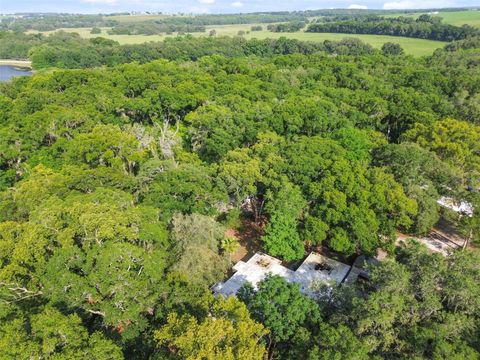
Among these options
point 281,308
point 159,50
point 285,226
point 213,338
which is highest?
point 159,50

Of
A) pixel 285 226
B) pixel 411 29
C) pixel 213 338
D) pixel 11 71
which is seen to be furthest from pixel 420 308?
pixel 411 29

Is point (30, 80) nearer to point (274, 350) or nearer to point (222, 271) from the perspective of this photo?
point (222, 271)

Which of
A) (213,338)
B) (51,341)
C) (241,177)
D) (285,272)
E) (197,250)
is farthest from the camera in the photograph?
(241,177)

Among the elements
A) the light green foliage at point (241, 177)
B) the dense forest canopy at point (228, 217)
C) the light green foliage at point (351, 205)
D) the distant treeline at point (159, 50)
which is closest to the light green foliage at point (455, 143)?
the dense forest canopy at point (228, 217)

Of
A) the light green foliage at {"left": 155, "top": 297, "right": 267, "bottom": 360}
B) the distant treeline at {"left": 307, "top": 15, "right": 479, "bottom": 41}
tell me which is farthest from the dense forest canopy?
the distant treeline at {"left": 307, "top": 15, "right": 479, "bottom": 41}

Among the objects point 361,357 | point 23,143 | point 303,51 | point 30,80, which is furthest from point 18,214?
point 303,51

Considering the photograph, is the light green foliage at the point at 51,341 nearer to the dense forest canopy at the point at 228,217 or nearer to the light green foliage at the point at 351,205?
the dense forest canopy at the point at 228,217

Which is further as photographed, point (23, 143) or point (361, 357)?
point (23, 143)

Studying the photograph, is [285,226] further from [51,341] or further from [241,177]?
[51,341]
